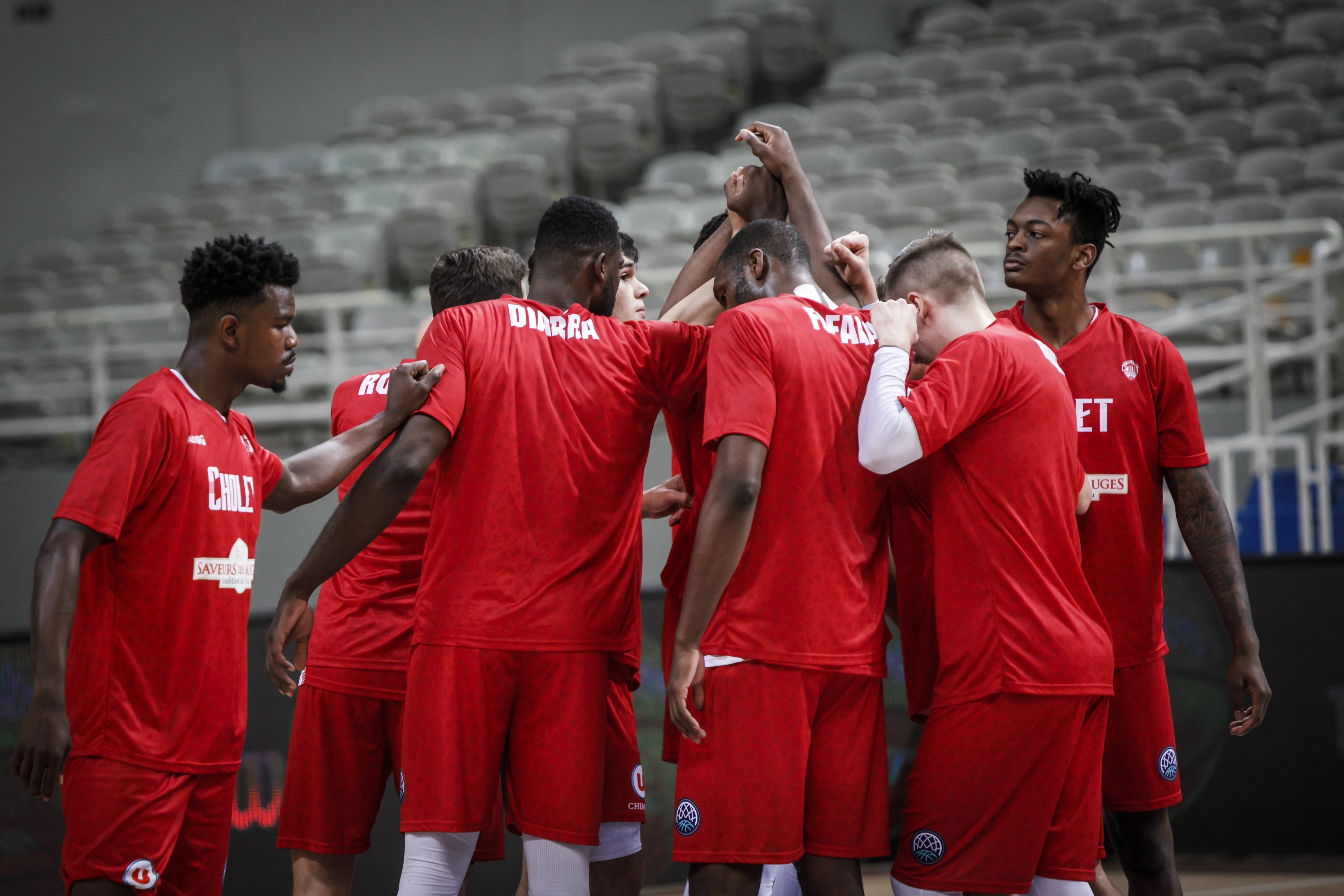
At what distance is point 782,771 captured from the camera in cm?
262

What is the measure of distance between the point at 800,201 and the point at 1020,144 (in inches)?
321

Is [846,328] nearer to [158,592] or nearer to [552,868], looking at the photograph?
[552,868]

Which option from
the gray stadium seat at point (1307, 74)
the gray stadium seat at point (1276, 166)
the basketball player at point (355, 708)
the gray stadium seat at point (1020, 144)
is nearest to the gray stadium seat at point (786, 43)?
the gray stadium seat at point (1020, 144)

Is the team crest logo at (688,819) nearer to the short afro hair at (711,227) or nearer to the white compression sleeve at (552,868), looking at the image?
the white compression sleeve at (552,868)

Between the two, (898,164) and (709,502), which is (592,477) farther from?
(898,164)

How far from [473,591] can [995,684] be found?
48.4 inches

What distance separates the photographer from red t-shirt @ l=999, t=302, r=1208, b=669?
129 inches

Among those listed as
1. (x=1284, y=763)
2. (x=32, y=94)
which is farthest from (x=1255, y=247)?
(x=32, y=94)

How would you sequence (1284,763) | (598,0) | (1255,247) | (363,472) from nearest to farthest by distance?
(363,472) < (1284,763) < (1255,247) < (598,0)

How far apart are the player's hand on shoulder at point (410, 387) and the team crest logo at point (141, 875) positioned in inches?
44.8

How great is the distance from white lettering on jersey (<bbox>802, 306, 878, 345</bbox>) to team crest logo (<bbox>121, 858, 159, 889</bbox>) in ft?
6.37

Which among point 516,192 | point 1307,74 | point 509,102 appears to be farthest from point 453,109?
point 1307,74

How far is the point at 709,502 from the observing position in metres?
2.64

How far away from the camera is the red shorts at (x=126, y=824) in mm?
2586
